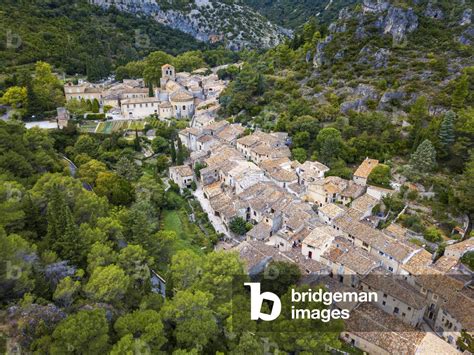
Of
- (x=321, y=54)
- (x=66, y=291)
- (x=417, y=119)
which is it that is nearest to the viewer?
(x=66, y=291)

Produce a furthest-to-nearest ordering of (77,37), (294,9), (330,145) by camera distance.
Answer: (294,9) → (77,37) → (330,145)

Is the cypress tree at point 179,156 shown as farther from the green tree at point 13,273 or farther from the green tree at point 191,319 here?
the green tree at point 191,319

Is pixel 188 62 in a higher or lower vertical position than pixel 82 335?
higher

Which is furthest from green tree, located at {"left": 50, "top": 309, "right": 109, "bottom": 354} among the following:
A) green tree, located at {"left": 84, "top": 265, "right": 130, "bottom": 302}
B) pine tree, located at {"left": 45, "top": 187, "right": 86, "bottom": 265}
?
pine tree, located at {"left": 45, "top": 187, "right": 86, "bottom": 265}

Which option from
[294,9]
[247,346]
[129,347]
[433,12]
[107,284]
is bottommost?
[247,346]

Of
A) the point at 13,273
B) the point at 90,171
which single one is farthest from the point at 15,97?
the point at 13,273

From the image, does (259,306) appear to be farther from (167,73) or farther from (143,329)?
(167,73)

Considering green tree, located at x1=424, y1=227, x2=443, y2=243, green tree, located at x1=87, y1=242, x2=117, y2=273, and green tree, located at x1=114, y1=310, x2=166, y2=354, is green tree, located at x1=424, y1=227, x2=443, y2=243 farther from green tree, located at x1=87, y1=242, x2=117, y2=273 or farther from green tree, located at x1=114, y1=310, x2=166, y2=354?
green tree, located at x1=87, y1=242, x2=117, y2=273

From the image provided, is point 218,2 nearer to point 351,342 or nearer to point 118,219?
point 118,219
